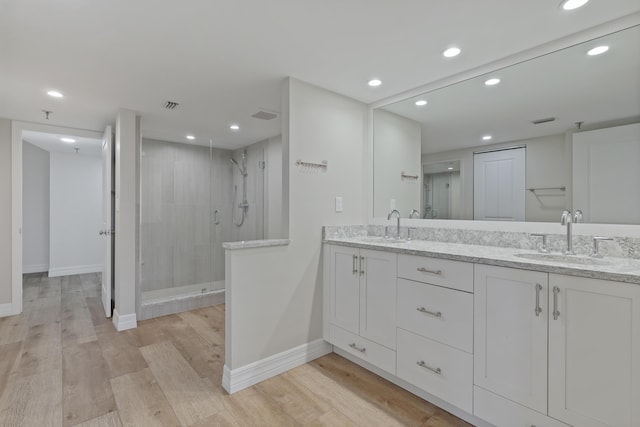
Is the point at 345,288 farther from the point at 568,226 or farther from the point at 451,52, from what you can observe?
the point at 451,52

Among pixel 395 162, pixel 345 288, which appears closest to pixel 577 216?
pixel 395 162

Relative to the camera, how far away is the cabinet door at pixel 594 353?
48.0 inches

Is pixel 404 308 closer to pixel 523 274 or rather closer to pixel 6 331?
pixel 523 274

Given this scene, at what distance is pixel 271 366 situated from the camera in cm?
226

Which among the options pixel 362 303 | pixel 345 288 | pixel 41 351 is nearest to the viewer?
pixel 362 303

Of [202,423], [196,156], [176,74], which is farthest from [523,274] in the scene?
[196,156]

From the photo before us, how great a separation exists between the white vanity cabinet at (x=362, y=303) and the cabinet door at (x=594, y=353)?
89cm

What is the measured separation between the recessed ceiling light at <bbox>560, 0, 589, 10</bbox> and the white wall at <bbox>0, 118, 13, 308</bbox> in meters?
5.05

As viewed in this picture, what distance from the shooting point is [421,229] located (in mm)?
2598

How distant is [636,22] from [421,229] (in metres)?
1.71

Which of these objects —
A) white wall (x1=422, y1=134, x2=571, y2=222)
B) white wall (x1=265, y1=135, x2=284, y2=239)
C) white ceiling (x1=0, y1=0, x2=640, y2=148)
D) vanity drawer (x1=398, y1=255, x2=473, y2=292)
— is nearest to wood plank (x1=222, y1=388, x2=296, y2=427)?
vanity drawer (x1=398, y1=255, x2=473, y2=292)

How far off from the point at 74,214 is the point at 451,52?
6.61 m

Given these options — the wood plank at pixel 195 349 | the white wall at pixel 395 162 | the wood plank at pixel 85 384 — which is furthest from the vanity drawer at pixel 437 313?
the wood plank at pixel 85 384

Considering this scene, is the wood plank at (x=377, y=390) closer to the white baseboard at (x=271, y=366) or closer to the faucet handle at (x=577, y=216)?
the white baseboard at (x=271, y=366)
